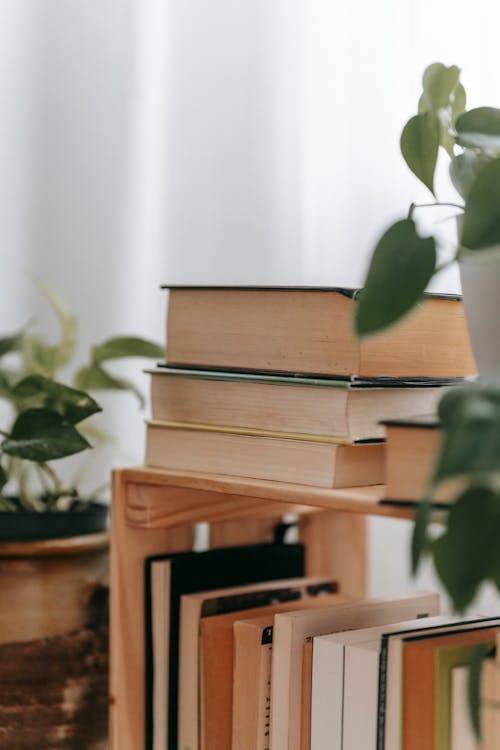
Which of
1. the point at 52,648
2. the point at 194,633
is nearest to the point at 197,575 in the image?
the point at 194,633

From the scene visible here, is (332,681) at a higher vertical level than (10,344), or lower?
lower

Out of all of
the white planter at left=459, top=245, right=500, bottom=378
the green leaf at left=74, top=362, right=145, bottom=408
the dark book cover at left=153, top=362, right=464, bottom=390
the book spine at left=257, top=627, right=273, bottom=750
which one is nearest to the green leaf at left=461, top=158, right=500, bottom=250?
the white planter at left=459, top=245, right=500, bottom=378

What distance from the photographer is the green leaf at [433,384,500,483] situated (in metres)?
0.58

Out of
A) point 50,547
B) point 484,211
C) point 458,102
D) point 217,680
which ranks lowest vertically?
point 217,680

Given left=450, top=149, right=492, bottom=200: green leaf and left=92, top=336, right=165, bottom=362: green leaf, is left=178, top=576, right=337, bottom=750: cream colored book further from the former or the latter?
left=450, top=149, right=492, bottom=200: green leaf

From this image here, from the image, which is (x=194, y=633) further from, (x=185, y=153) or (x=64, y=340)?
(x=185, y=153)

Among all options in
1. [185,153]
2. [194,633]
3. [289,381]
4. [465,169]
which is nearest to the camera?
[465,169]

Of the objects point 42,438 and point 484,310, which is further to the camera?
point 42,438

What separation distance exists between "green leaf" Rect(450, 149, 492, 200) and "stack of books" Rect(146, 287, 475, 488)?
13 cm

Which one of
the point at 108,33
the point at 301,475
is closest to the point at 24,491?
the point at 301,475

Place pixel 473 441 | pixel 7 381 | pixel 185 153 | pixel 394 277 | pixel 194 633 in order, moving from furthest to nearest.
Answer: pixel 185 153, pixel 7 381, pixel 194 633, pixel 394 277, pixel 473 441

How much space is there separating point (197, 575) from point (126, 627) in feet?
0.30

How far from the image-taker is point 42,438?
106 centimetres

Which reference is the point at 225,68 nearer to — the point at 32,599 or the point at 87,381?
the point at 87,381
